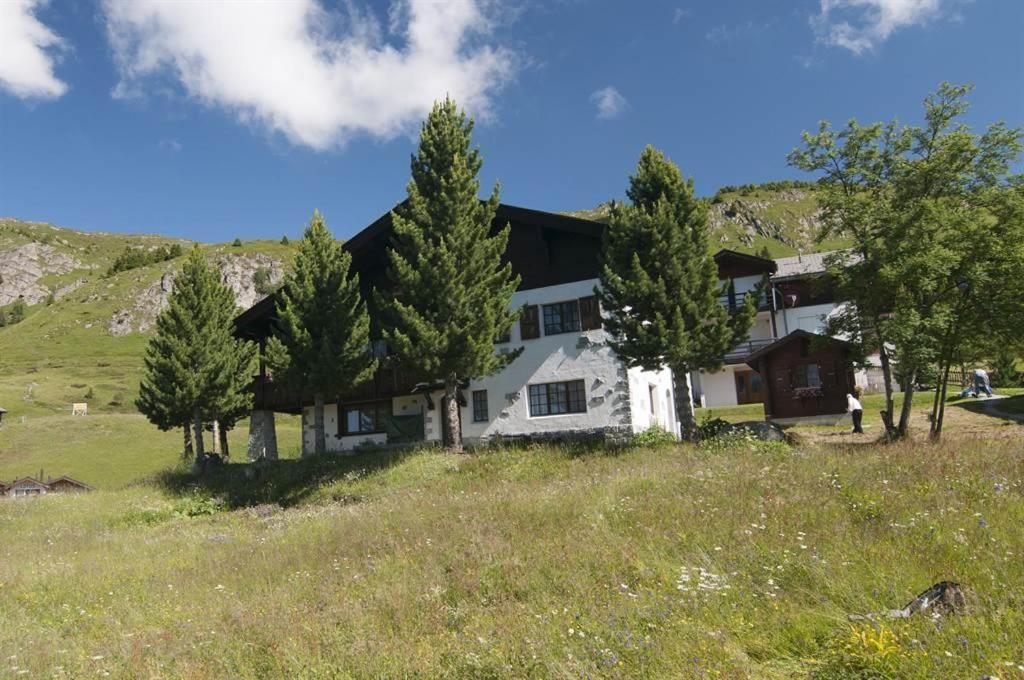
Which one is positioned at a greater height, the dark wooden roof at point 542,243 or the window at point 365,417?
the dark wooden roof at point 542,243

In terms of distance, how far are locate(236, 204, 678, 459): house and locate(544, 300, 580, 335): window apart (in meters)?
0.04

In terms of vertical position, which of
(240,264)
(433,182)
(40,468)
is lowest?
(40,468)

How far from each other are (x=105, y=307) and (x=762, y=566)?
158m

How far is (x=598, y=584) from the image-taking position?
25.3 ft

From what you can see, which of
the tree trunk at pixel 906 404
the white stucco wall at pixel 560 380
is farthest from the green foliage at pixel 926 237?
the white stucco wall at pixel 560 380

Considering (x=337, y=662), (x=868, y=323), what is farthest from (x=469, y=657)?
(x=868, y=323)

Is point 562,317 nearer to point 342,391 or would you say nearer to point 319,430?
point 342,391

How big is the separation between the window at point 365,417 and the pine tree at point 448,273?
490 cm

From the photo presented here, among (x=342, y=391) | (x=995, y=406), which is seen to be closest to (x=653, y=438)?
(x=342, y=391)

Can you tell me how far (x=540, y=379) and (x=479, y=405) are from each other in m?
3.31

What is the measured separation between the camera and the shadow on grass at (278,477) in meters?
25.3

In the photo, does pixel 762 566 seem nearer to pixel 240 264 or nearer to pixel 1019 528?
pixel 1019 528

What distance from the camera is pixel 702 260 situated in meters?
23.2

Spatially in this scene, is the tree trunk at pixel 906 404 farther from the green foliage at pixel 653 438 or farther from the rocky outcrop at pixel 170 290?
the rocky outcrop at pixel 170 290
